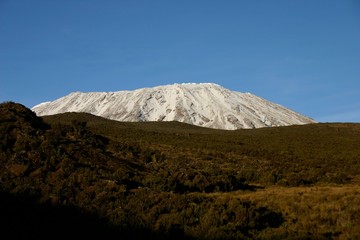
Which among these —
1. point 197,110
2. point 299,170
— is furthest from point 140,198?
point 197,110

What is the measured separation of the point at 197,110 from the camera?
591 feet

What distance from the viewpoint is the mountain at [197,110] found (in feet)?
536

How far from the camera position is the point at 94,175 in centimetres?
1922

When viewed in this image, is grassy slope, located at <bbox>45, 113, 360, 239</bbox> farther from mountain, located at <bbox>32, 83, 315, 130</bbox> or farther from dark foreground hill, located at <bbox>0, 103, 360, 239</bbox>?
mountain, located at <bbox>32, 83, 315, 130</bbox>

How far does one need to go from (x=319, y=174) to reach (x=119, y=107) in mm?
157184

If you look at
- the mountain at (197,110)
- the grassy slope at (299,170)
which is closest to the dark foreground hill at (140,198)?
the grassy slope at (299,170)

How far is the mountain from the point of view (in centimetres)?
16325

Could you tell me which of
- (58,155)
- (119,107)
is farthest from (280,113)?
(58,155)

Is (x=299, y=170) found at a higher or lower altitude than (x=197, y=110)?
lower

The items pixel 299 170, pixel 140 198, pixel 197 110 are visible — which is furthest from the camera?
pixel 197 110

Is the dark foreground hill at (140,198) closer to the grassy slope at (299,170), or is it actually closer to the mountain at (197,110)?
the grassy slope at (299,170)

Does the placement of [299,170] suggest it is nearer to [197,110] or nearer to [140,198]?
[140,198]

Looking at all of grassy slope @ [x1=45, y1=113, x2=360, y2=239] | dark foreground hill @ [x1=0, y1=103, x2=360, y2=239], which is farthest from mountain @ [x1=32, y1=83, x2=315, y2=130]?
dark foreground hill @ [x1=0, y1=103, x2=360, y2=239]

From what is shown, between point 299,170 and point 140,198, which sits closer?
point 140,198
